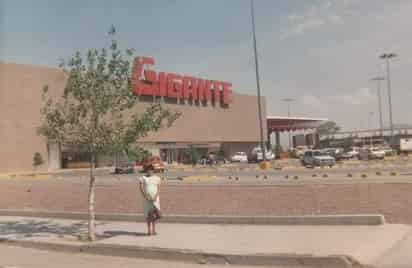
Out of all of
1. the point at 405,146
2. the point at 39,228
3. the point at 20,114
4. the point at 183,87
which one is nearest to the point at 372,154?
the point at 405,146

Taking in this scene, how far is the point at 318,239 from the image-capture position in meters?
11.1

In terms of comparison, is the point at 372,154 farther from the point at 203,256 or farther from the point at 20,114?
the point at 203,256

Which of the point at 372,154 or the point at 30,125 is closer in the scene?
the point at 372,154

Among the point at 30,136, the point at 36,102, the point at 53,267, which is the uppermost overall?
the point at 36,102

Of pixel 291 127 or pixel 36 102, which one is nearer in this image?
pixel 36 102

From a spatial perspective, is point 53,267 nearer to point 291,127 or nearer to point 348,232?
point 348,232

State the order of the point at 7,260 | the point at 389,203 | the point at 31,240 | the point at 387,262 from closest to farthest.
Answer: the point at 387,262
the point at 7,260
the point at 31,240
the point at 389,203

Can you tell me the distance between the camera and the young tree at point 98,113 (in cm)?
1349

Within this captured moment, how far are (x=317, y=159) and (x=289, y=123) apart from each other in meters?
74.1

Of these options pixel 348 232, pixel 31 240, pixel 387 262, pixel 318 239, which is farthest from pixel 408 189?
pixel 31 240

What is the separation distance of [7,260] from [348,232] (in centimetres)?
718

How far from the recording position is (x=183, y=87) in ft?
271

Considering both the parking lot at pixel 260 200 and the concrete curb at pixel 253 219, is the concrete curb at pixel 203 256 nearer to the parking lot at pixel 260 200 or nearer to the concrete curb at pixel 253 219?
the concrete curb at pixel 253 219

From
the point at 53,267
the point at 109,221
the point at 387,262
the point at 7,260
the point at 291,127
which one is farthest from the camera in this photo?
the point at 291,127
